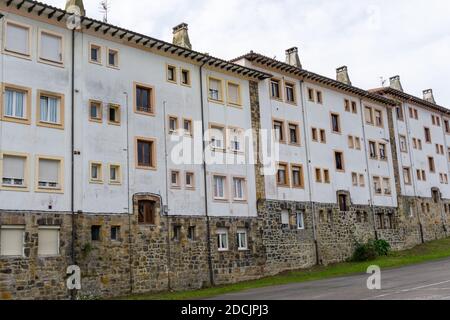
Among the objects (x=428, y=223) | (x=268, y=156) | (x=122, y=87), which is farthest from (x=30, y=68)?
(x=428, y=223)

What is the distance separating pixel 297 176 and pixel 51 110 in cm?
1968

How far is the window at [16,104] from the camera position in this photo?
26542mm

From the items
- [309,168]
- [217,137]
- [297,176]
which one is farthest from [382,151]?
[217,137]

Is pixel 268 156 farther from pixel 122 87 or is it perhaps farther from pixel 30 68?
pixel 30 68

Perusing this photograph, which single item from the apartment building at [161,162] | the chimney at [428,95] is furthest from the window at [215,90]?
the chimney at [428,95]

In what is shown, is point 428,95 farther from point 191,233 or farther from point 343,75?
point 191,233

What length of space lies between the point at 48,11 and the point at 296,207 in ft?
70.4

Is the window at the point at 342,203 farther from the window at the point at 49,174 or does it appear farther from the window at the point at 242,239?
the window at the point at 49,174

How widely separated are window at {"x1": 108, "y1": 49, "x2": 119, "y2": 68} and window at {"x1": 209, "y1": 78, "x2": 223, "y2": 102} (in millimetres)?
A: 7138

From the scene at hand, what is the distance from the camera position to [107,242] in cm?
2856

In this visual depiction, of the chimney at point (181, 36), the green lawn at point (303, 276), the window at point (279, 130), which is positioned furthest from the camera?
the window at point (279, 130)

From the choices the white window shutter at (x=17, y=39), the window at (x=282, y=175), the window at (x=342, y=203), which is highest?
the white window shutter at (x=17, y=39)

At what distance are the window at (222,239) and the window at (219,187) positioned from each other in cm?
210

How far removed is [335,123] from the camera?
153ft
